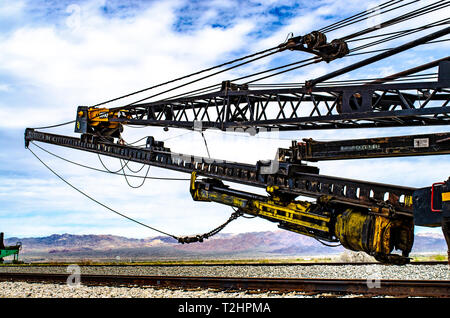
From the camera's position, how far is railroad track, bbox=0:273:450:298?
8.33 m

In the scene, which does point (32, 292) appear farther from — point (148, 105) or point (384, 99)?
point (384, 99)

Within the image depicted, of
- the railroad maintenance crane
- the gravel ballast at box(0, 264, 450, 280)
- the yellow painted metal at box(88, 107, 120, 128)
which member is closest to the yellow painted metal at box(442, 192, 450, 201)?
the railroad maintenance crane

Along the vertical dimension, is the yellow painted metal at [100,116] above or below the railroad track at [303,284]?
above

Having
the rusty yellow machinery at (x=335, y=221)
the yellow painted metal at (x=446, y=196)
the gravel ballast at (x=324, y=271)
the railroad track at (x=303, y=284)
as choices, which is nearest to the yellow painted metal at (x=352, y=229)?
the rusty yellow machinery at (x=335, y=221)

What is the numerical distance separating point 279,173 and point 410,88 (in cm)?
340

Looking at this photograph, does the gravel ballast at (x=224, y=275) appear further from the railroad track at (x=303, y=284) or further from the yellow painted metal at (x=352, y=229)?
the yellow painted metal at (x=352, y=229)

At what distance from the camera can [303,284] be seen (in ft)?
29.6

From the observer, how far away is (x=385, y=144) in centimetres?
878

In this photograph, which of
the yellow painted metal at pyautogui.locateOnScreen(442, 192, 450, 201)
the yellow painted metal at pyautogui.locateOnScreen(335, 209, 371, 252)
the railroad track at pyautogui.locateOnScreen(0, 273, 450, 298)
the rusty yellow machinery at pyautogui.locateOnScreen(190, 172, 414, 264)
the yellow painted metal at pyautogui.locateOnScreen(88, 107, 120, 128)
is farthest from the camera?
the yellow painted metal at pyautogui.locateOnScreen(88, 107, 120, 128)

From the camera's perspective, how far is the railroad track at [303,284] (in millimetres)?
8328

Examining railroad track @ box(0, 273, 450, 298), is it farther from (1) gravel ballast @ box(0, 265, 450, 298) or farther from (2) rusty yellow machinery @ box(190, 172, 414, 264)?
(2) rusty yellow machinery @ box(190, 172, 414, 264)
